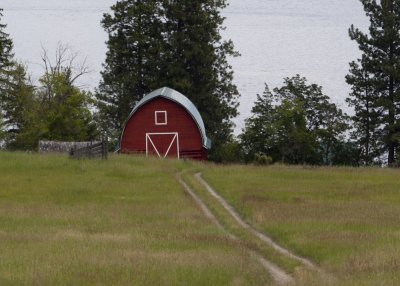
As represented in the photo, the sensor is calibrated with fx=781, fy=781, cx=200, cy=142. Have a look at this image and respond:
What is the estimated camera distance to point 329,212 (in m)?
25.9

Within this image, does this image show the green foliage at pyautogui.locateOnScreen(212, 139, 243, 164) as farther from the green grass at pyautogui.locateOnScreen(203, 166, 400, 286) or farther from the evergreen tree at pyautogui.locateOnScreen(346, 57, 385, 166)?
the green grass at pyautogui.locateOnScreen(203, 166, 400, 286)

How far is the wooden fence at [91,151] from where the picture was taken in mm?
40378

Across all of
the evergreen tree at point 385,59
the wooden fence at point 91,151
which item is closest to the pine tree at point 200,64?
the evergreen tree at point 385,59

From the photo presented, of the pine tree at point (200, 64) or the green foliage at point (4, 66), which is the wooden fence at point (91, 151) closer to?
the pine tree at point (200, 64)

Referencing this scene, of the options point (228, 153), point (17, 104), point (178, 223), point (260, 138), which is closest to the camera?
point (178, 223)

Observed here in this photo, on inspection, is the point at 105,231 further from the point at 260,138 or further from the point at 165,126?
the point at 260,138

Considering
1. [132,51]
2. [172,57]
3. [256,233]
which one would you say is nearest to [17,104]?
[132,51]

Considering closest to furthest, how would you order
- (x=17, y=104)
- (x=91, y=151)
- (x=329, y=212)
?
(x=329, y=212), (x=91, y=151), (x=17, y=104)

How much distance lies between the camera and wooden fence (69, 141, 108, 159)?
40.4 meters

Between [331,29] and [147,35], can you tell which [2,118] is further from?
[331,29]

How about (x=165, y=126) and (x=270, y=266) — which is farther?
(x=165, y=126)

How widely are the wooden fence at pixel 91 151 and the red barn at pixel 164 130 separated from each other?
12366 mm

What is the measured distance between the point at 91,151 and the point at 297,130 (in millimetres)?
28270

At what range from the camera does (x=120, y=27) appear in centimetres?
6838
